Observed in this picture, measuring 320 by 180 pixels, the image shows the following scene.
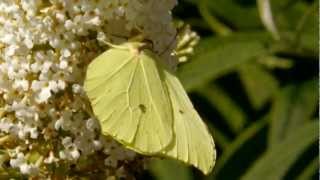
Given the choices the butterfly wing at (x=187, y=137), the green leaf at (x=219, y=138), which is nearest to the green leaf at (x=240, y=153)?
the green leaf at (x=219, y=138)

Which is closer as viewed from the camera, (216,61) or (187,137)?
(187,137)

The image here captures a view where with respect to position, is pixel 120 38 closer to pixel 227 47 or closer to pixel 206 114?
pixel 227 47

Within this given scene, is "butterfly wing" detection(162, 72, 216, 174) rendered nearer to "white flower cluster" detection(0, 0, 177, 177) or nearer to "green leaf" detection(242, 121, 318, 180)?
"white flower cluster" detection(0, 0, 177, 177)

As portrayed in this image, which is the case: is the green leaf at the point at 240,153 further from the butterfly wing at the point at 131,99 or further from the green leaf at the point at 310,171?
the butterfly wing at the point at 131,99

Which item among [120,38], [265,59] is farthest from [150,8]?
[265,59]

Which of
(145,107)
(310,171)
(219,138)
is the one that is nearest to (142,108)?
(145,107)

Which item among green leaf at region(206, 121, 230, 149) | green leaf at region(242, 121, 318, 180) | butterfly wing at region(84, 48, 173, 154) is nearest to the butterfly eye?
butterfly wing at region(84, 48, 173, 154)

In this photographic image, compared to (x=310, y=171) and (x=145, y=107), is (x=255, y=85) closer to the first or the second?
(x=310, y=171)
